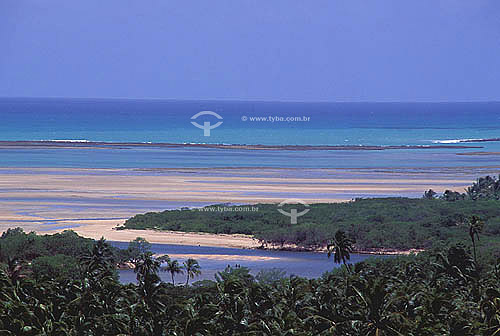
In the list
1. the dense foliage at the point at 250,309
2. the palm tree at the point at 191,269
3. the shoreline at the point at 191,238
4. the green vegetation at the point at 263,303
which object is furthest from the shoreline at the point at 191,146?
the dense foliage at the point at 250,309

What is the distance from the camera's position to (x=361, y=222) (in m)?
70.1

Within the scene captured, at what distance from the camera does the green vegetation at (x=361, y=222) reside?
212ft

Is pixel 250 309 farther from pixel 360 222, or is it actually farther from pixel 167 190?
pixel 167 190

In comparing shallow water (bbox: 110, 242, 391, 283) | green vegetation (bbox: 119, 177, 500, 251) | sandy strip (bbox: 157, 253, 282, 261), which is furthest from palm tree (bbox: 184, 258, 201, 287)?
green vegetation (bbox: 119, 177, 500, 251)

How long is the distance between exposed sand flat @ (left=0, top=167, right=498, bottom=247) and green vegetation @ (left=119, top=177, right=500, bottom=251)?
2251 mm

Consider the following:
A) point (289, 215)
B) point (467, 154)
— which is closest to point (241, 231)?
point (289, 215)

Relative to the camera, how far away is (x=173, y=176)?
4124 inches

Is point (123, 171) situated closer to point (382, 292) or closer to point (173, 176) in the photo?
point (173, 176)

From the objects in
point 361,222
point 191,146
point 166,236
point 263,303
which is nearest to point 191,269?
point 263,303

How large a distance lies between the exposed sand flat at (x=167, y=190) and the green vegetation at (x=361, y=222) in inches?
88.6

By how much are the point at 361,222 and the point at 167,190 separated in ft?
93.2

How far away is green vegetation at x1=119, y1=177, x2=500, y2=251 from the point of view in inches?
2539

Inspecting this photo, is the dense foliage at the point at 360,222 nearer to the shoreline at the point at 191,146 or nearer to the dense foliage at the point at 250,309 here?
the dense foliage at the point at 250,309

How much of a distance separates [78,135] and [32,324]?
6378 inches
